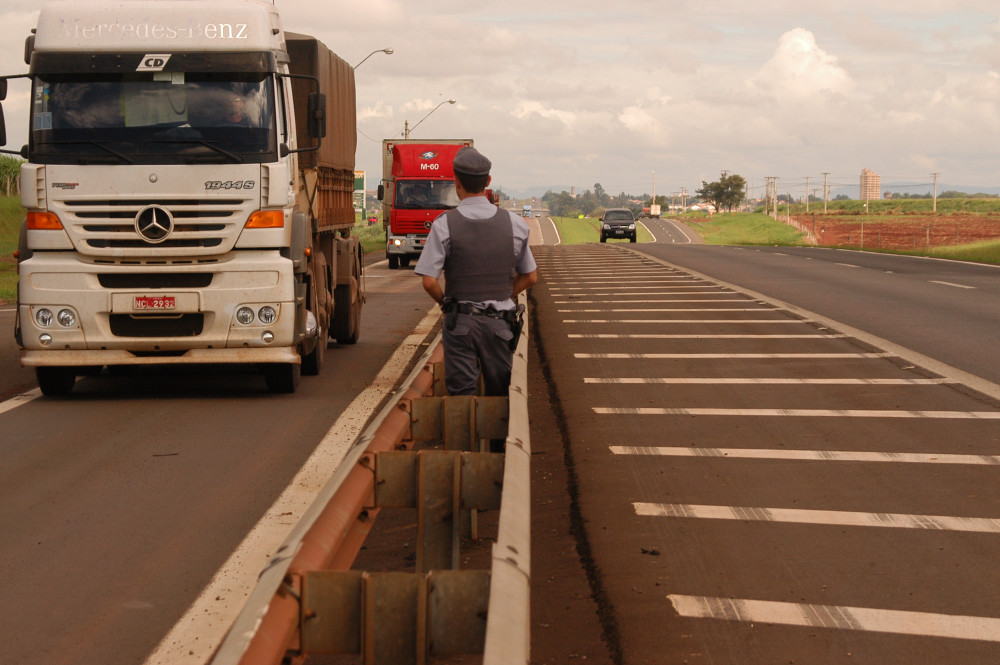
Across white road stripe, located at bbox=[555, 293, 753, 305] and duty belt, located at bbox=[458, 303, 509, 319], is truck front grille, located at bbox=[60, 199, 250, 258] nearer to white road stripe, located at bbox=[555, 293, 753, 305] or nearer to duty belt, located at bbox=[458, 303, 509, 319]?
duty belt, located at bbox=[458, 303, 509, 319]

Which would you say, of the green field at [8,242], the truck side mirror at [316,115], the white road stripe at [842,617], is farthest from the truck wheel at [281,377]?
the green field at [8,242]

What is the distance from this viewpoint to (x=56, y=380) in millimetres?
10773

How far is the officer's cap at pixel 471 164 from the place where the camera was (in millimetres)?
6496

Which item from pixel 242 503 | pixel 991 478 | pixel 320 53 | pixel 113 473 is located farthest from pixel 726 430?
pixel 320 53

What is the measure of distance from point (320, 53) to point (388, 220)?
2122cm

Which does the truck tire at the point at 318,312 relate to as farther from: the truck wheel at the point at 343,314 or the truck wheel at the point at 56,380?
the truck wheel at the point at 56,380

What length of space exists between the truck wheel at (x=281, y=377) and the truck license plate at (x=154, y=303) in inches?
40.0

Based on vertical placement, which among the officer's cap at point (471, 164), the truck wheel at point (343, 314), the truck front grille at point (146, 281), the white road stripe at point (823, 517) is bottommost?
the white road stripe at point (823, 517)

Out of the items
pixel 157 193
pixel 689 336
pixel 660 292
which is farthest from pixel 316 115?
pixel 660 292

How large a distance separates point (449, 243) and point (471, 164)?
1.43ft

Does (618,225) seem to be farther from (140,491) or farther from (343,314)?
(140,491)

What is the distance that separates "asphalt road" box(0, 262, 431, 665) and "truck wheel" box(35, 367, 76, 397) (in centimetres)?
19

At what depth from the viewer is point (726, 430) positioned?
8.69m

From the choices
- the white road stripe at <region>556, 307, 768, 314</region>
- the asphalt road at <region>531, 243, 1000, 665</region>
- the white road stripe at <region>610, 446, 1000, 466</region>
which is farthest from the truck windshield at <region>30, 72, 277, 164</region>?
the white road stripe at <region>556, 307, 768, 314</region>
